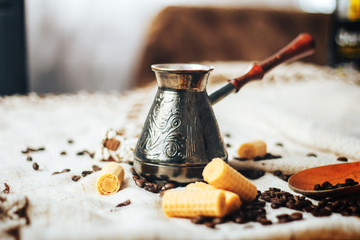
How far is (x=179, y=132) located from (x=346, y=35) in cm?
411

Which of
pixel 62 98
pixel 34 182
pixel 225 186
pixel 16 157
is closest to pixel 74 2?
pixel 62 98

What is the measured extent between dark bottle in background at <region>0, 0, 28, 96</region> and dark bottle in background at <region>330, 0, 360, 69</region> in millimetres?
3425

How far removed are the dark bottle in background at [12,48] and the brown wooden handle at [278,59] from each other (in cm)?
268

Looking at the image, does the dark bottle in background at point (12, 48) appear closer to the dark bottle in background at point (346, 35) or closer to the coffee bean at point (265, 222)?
the coffee bean at point (265, 222)

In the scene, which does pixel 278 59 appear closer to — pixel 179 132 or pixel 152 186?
pixel 179 132

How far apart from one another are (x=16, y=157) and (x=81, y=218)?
0.75 m

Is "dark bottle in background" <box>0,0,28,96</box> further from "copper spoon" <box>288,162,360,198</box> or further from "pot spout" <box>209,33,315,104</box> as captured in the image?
"copper spoon" <box>288,162,360,198</box>

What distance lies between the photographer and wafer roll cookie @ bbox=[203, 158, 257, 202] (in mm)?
964

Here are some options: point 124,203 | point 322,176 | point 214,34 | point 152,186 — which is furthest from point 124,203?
point 214,34

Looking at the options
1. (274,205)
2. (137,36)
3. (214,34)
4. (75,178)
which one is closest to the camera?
(274,205)

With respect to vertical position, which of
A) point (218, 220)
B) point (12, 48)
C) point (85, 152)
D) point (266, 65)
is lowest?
point (85, 152)

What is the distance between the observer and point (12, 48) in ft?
11.1

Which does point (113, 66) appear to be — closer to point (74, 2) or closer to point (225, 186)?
point (74, 2)

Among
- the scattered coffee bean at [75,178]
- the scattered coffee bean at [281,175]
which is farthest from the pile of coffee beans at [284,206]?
the scattered coffee bean at [75,178]
